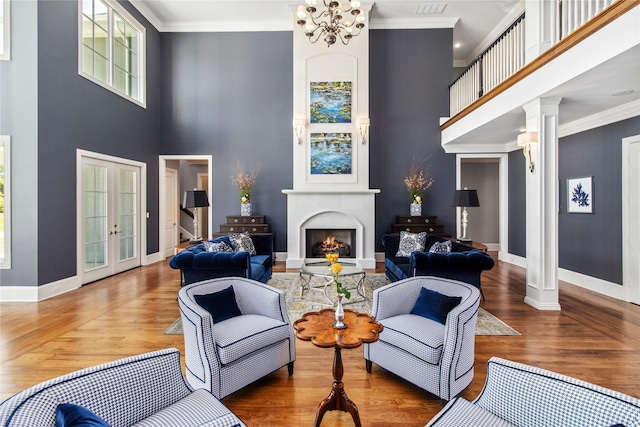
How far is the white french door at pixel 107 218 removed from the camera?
5.02 meters

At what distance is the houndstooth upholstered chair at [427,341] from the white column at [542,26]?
133 inches

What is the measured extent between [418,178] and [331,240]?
233 centimetres

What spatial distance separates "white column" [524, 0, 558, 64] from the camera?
→ 12.5 feet

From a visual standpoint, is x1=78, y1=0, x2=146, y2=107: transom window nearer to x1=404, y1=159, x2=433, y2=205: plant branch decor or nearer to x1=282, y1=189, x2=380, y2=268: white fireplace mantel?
x1=282, y1=189, x2=380, y2=268: white fireplace mantel

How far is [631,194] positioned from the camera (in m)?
4.26

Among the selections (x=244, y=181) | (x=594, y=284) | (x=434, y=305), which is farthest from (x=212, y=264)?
(x=594, y=284)

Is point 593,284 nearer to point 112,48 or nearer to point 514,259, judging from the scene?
point 514,259

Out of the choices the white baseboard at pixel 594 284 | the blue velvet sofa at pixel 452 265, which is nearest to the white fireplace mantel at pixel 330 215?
the blue velvet sofa at pixel 452 265

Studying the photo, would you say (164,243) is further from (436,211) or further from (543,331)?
(543,331)

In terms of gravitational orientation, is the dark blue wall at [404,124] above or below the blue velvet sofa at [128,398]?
above

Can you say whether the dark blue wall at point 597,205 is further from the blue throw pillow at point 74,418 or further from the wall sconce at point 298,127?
the blue throw pillow at point 74,418

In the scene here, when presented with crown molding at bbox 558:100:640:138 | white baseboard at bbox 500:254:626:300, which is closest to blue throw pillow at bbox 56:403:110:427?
white baseboard at bbox 500:254:626:300

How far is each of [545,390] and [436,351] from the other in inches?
29.5

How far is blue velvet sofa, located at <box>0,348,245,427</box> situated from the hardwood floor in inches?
27.4
